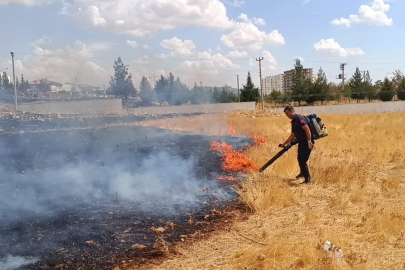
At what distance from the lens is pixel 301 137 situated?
6.71 metres

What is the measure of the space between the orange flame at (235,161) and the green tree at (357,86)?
3977 centimetres

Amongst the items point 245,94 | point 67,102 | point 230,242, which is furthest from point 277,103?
point 230,242

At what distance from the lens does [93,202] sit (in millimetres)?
5891

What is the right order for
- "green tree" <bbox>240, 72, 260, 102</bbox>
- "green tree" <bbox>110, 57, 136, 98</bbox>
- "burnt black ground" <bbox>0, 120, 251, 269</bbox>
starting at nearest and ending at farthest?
"burnt black ground" <bbox>0, 120, 251, 269</bbox> < "green tree" <bbox>110, 57, 136, 98</bbox> < "green tree" <bbox>240, 72, 260, 102</bbox>

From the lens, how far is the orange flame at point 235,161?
8.56 m

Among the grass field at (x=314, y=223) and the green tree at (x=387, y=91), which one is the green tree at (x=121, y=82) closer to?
the grass field at (x=314, y=223)

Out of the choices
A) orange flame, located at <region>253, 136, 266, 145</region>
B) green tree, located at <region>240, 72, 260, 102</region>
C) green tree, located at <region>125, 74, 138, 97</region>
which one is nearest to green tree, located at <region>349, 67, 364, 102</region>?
green tree, located at <region>240, 72, 260, 102</region>

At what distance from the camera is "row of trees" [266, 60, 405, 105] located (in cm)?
4141

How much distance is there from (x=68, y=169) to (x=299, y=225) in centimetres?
611

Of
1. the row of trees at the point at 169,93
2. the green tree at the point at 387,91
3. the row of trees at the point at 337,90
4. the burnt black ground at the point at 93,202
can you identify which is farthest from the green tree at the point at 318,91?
the burnt black ground at the point at 93,202

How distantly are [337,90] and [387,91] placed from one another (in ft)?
24.2

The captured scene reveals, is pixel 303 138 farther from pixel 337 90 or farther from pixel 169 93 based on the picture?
pixel 337 90

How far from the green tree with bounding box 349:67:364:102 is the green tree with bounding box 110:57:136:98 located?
31700 mm

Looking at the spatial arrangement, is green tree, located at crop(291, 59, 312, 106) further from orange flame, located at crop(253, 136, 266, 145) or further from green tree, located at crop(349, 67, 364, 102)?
orange flame, located at crop(253, 136, 266, 145)
